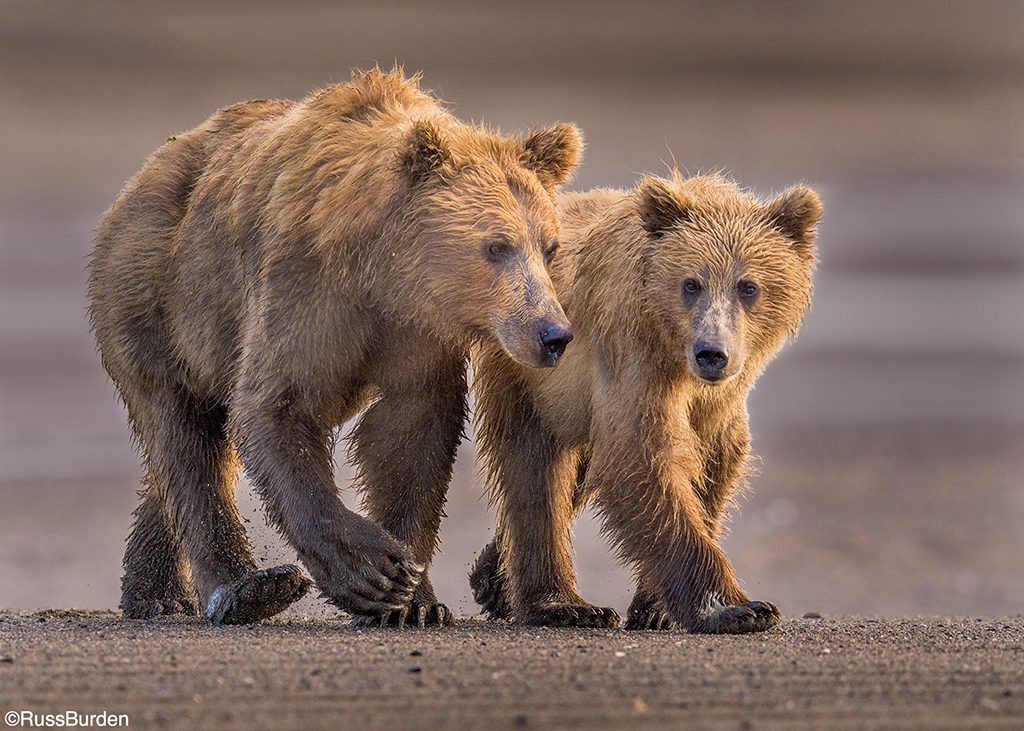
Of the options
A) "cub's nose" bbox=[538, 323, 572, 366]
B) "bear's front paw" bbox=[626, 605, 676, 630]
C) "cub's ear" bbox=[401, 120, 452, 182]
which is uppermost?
"cub's ear" bbox=[401, 120, 452, 182]

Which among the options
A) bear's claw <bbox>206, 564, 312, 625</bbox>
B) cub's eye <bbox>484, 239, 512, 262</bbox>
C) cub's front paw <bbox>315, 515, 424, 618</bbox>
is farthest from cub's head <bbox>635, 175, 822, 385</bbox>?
bear's claw <bbox>206, 564, 312, 625</bbox>

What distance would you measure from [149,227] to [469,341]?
1848 millimetres

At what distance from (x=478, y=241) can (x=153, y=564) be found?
270cm

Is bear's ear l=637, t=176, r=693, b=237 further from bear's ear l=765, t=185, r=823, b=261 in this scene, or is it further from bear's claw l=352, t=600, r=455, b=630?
bear's claw l=352, t=600, r=455, b=630

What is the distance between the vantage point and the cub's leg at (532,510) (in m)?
8.70

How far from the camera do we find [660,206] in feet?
27.1

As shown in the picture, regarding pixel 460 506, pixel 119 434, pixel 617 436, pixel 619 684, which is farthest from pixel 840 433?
pixel 619 684

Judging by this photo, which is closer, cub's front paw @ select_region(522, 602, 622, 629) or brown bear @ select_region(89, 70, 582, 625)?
brown bear @ select_region(89, 70, 582, 625)

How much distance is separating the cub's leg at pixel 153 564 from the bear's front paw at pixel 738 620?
278 cm

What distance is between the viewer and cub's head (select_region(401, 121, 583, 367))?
26.0 feet

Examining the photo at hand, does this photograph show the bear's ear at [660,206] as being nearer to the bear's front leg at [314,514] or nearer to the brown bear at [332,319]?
the brown bear at [332,319]

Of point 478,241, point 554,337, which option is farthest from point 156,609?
point 554,337

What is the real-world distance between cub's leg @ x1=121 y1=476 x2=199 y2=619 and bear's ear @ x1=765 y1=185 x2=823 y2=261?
10.9ft

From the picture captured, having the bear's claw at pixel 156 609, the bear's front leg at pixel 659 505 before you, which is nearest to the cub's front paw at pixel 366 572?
the bear's front leg at pixel 659 505
